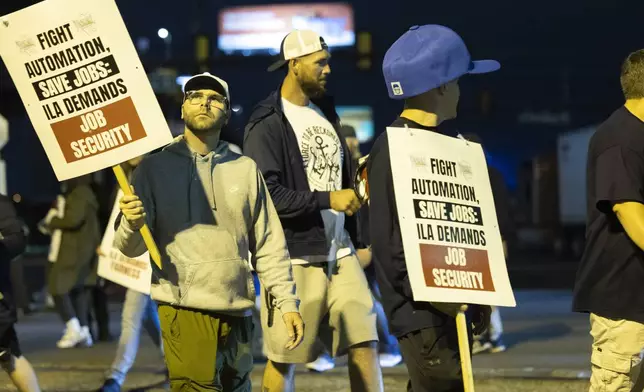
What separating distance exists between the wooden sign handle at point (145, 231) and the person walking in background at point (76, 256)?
654 centimetres

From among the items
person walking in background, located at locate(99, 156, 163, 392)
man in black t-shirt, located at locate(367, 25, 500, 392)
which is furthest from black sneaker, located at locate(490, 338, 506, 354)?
man in black t-shirt, located at locate(367, 25, 500, 392)

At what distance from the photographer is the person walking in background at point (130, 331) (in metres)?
8.56

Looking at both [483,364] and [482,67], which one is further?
[483,364]

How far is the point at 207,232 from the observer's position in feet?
17.5

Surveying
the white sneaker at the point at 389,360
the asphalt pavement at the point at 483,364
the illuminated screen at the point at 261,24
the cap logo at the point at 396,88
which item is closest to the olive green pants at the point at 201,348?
the cap logo at the point at 396,88

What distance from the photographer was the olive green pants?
17.4 ft

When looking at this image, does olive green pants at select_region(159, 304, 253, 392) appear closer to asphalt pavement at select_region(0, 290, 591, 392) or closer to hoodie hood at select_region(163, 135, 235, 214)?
hoodie hood at select_region(163, 135, 235, 214)

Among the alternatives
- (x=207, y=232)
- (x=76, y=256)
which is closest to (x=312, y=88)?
(x=207, y=232)

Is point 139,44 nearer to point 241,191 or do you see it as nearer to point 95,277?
point 95,277

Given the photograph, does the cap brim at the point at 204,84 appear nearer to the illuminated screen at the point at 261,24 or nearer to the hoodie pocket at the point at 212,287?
the hoodie pocket at the point at 212,287

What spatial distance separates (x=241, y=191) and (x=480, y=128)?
47.3 metres

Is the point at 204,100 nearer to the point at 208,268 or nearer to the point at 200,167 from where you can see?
the point at 200,167

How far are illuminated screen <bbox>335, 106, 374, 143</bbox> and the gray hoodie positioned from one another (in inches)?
1924

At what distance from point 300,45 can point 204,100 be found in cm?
120
